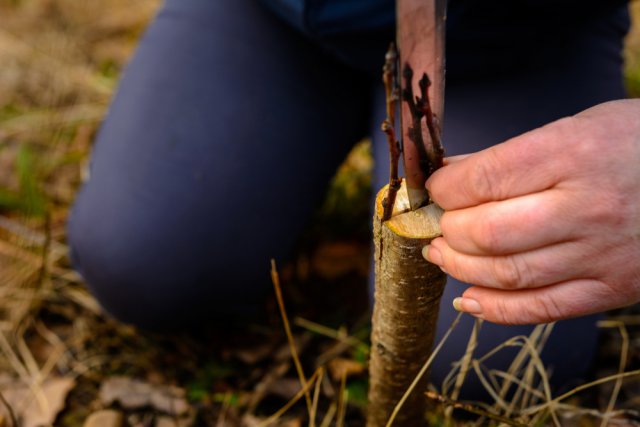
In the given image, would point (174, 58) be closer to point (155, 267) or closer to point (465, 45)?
point (155, 267)

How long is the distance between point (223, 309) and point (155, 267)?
0.65 ft

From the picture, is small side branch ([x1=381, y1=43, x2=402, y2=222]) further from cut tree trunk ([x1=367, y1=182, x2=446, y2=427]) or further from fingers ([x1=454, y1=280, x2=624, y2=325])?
fingers ([x1=454, y1=280, x2=624, y2=325])

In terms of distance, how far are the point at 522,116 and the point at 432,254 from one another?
25.6 inches

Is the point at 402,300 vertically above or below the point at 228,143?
below

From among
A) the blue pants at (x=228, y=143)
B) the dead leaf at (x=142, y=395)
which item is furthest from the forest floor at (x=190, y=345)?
the blue pants at (x=228, y=143)

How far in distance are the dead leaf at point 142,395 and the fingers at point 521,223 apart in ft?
2.85

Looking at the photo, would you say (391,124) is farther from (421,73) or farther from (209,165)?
(209,165)

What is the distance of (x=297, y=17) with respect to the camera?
1.15 metres

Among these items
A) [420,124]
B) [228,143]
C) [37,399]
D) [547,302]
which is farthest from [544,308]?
[37,399]

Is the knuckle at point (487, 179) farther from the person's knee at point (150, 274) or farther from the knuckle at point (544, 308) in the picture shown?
the person's knee at point (150, 274)

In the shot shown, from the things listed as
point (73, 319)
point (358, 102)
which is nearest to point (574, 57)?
point (358, 102)

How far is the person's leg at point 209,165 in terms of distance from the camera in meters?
1.32

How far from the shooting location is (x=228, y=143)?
133cm

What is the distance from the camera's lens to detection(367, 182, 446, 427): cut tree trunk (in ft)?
2.26
